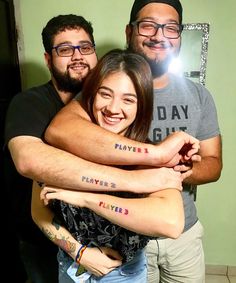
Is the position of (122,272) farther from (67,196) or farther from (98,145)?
(98,145)

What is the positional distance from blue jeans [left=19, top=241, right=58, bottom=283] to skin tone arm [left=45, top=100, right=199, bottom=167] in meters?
0.76

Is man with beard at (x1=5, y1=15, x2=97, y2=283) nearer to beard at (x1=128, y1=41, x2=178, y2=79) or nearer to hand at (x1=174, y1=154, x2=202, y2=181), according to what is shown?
beard at (x1=128, y1=41, x2=178, y2=79)

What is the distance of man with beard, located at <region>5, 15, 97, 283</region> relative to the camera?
1.00 m

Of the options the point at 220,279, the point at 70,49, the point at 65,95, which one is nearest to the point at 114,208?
the point at 65,95

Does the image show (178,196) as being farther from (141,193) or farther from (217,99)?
(217,99)

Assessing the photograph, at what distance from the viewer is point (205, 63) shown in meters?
1.76

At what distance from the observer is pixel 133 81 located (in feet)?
3.04

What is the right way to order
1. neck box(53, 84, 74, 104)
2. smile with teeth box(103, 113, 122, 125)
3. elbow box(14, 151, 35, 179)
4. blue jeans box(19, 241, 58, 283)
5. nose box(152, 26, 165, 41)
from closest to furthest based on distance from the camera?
1. elbow box(14, 151, 35, 179)
2. smile with teeth box(103, 113, 122, 125)
3. nose box(152, 26, 165, 41)
4. neck box(53, 84, 74, 104)
5. blue jeans box(19, 241, 58, 283)

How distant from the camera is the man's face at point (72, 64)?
1.22 m

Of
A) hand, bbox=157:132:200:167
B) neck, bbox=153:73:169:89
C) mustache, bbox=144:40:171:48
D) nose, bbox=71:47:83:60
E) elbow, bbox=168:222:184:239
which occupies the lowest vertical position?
elbow, bbox=168:222:184:239

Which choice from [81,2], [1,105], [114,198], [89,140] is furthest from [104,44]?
[114,198]

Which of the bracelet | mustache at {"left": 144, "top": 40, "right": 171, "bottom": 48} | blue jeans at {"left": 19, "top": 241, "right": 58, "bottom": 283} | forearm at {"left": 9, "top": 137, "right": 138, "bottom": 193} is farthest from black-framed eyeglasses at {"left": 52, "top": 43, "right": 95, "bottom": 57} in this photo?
blue jeans at {"left": 19, "top": 241, "right": 58, "bottom": 283}

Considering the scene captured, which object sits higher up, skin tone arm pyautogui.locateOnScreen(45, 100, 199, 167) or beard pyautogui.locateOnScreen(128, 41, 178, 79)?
beard pyautogui.locateOnScreen(128, 41, 178, 79)

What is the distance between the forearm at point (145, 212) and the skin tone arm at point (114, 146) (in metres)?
0.11
